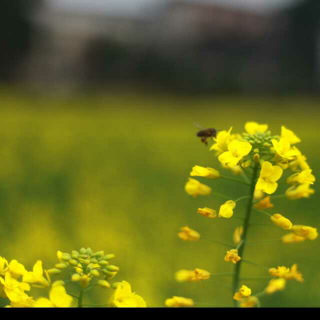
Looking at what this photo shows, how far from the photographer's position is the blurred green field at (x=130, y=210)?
4.25 metres

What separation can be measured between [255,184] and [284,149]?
0.30ft

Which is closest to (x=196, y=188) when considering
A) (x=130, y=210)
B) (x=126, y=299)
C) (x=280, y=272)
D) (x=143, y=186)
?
(x=280, y=272)

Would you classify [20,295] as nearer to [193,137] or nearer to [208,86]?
[193,137]

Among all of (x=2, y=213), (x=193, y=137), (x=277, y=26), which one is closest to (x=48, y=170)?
(x=2, y=213)

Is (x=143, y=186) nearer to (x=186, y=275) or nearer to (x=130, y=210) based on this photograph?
(x=130, y=210)

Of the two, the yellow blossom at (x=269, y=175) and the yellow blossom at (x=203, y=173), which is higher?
the yellow blossom at (x=269, y=175)

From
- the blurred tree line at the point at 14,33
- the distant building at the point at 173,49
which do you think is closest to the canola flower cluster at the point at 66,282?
the distant building at the point at 173,49

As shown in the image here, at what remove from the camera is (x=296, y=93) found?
18.3m

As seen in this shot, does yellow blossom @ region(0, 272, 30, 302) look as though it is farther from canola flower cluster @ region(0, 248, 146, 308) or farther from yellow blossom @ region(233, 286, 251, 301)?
yellow blossom @ region(233, 286, 251, 301)

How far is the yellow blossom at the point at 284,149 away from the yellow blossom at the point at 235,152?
61 millimetres

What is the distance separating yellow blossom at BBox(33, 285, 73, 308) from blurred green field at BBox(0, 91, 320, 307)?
2.55 metres

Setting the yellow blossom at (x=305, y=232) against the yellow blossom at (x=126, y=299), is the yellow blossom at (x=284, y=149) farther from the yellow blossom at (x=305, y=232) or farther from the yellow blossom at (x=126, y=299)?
the yellow blossom at (x=126, y=299)

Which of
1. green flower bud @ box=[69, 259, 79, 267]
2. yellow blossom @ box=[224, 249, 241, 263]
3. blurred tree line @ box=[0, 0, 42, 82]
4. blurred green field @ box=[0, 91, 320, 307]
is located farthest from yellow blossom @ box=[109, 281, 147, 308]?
blurred tree line @ box=[0, 0, 42, 82]

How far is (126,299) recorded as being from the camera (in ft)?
2.73
